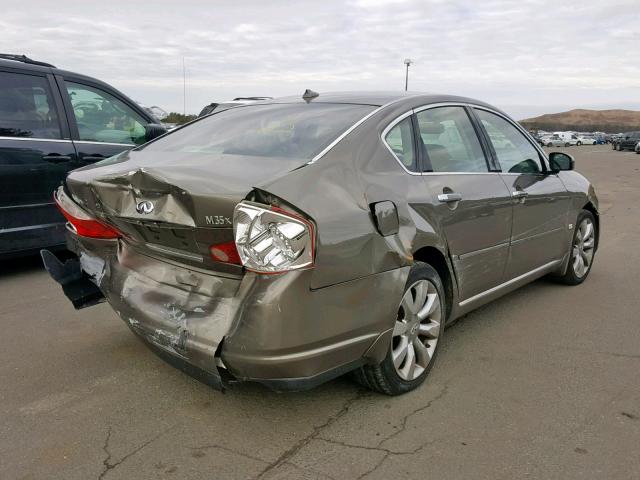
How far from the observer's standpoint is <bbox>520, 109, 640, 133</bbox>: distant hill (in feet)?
429

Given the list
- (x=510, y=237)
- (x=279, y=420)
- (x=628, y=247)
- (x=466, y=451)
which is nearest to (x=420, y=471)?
(x=466, y=451)

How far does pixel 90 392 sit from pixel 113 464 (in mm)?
772

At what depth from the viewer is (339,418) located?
2930 millimetres

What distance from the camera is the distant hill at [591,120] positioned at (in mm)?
130750

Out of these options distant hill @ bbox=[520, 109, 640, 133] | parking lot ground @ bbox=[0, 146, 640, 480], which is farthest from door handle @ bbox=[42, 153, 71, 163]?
distant hill @ bbox=[520, 109, 640, 133]

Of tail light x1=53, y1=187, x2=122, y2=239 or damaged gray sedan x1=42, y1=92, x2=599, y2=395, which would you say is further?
tail light x1=53, y1=187, x2=122, y2=239

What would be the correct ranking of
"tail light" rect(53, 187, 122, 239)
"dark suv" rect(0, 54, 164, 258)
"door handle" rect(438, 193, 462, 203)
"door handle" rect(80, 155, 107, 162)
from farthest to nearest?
"door handle" rect(80, 155, 107, 162)
"dark suv" rect(0, 54, 164, 258)
"door handle" rect(438, 193, 462, 203)
"tail light" rect(53, 187, 122, 239)

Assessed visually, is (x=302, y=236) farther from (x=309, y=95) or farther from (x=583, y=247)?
(x=583, y=247)

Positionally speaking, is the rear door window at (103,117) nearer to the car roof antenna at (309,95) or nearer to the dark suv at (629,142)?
the car roof antenna at (309,95)

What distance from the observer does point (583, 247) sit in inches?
215

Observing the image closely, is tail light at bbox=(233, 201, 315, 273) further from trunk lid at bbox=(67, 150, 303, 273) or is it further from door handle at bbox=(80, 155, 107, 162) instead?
door handle at bbox=(80, 155, 107, 162)

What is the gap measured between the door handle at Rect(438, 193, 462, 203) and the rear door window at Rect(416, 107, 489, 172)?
17 centimetres

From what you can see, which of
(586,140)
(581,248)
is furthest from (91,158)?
(586,140)

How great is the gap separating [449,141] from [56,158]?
12.1ft
